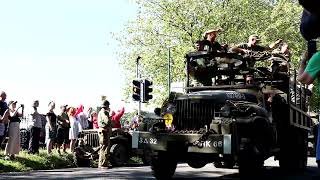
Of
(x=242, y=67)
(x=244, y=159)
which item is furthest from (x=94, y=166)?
(x=244, y=159)

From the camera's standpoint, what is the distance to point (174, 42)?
1248 inches

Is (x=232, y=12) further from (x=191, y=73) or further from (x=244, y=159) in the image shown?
(x=244, y=159)

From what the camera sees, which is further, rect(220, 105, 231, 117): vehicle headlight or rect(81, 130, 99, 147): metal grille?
rect(81, 130, 99, 147): metal grille

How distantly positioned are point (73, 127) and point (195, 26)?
17069 mm

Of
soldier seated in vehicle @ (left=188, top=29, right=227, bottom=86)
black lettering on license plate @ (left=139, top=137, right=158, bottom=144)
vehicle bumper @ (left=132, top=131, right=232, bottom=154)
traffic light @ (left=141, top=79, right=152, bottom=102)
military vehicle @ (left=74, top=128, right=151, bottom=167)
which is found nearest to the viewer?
vehicle bumper @ (left=132, top=131, right=232, bottom=154)

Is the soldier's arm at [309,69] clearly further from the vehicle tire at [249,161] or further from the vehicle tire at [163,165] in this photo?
the vehicle tire at [163,165]

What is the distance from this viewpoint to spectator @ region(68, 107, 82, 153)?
49.4 ft

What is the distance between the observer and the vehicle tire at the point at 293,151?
37.5ft

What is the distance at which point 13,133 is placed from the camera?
1284 cm

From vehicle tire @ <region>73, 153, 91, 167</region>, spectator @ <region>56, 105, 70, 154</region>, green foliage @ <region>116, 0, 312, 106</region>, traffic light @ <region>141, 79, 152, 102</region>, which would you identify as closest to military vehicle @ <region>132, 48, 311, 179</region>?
vehicle tire @ <region>73, 153, 91, 167</region>

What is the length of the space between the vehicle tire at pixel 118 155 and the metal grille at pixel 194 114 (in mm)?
4327

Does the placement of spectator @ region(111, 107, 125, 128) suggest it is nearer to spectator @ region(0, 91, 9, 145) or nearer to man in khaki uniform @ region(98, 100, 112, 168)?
man in khaki uniform @ region(98, 100, 112, 168)

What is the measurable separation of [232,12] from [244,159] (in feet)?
76.3

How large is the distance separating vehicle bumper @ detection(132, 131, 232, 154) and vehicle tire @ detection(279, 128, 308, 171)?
3.23 metres
